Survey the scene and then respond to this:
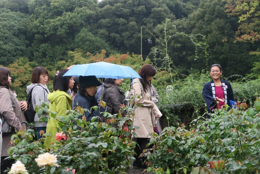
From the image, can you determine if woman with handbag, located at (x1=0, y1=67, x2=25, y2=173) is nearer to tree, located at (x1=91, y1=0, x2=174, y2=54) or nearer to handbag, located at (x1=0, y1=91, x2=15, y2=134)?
handbag, located at (x1=0, y1=91, x2=15, y2=134)

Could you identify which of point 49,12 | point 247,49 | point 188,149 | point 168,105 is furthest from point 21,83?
point 188,149

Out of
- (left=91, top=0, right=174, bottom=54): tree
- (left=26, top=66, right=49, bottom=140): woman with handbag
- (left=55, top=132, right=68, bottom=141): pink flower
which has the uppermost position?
(left=91, top=0, right=174, bottom=54): tree

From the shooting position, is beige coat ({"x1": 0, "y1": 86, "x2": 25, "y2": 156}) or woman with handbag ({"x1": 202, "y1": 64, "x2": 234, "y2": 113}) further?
woman with handbag ({"x1": 202, "y1": 64, "x2": 234, "y2": 113})

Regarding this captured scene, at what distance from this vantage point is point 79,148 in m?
2.34

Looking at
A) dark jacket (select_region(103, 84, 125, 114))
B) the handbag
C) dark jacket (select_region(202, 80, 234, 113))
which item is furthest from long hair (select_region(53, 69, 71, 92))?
dark jacket (select_region(202, 80, 234, 113))

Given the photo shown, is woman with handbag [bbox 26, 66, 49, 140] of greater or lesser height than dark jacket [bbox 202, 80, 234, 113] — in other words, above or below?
above

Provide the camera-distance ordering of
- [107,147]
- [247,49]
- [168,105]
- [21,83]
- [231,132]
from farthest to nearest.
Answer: [247,49], [21,83], [168,105], [107,147], [231,132]

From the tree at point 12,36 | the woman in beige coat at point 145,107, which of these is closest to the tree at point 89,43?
the tree at point 12,36

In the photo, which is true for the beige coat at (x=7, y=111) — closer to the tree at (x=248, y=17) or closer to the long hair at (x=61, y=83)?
the long hair at (x=61, y=83)

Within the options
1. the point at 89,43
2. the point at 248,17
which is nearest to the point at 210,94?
the point at 248,17

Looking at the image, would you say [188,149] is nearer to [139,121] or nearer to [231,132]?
[231,132]

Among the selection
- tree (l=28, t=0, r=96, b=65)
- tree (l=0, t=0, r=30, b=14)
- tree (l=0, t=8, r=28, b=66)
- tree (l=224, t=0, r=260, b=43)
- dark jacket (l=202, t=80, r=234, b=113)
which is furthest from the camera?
tree (l=0, t=0, r=30, b=14)

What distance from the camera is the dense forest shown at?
2262cm

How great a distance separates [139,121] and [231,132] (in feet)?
7.42
